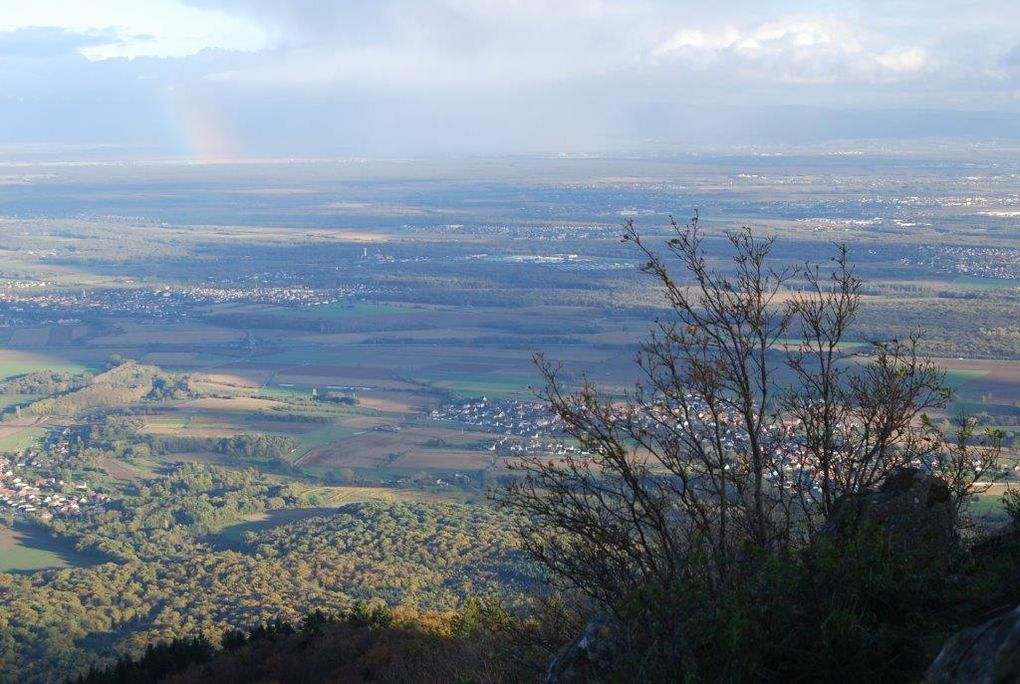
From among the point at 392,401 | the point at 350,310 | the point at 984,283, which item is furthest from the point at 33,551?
the point at 984,283

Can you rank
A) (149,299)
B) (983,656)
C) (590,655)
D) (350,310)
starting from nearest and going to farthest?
(983,656), (590,655), (350,310), (149,299)

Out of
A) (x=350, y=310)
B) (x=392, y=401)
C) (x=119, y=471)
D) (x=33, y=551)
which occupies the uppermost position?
(x=350, y=310)

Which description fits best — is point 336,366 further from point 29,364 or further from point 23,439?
point 29,364

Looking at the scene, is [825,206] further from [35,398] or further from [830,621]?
[830,621]

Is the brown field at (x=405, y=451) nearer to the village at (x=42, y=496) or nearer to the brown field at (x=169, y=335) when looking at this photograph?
the village at (x=42, y=496)

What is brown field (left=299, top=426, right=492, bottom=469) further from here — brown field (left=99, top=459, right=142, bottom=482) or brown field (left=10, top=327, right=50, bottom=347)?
brown field (left=10, top=327, right=50, bottom=347)

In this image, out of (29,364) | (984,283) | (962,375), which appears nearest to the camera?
(962,375)

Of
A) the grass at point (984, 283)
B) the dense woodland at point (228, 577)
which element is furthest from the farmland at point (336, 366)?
the grass at point (984, 283)
